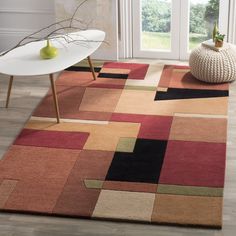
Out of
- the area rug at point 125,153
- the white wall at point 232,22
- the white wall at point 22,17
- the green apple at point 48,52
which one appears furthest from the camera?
the white wall at point 22,17

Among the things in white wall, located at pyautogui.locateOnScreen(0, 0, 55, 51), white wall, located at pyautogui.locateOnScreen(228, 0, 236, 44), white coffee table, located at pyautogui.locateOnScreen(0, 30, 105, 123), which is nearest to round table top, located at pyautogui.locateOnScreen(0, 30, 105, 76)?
white coffee table, located at pyautogui.locateOnScreen(0, 30, 105, 123)

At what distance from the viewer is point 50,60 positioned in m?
3.99

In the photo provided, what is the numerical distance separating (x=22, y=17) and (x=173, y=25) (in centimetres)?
125

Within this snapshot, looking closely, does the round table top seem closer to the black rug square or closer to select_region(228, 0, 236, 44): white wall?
the black rug square

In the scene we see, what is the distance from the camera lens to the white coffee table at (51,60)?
12.5 ft

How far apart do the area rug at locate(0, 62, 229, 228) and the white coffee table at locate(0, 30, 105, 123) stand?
9.8 inches

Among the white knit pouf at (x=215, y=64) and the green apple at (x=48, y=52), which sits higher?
the green apple at (x=48, y=52)

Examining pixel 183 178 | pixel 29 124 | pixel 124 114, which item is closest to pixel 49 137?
pixel 29 124

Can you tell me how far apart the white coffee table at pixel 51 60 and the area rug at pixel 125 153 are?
0.82 ft

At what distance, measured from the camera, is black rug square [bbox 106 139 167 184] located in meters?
3.30

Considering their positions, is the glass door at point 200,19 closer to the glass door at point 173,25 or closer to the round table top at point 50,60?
the glass door at point 173,25

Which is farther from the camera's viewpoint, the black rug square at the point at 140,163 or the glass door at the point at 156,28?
the glass door at the point at 156,28

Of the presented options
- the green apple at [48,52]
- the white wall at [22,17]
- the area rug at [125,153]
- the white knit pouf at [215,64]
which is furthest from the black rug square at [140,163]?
the white wall at [22,17]

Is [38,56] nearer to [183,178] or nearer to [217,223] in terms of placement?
[183,178]
